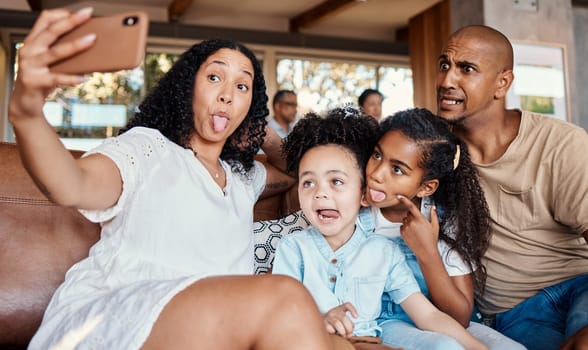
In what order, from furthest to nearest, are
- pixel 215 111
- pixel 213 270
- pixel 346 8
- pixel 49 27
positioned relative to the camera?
pixel 346 8 < pixel 215 111 < pixel 213 270 < pixel 49 27

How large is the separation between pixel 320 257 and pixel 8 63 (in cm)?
741

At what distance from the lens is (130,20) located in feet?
3.46

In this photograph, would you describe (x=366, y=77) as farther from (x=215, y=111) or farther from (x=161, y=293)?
(x=161, y=293)

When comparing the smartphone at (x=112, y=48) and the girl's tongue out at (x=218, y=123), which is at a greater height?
the smartphone at (x=112, y=48)

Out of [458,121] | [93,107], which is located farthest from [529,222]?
[93,107]

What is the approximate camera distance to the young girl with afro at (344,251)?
1.76 meters

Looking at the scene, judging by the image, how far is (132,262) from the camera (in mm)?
1463

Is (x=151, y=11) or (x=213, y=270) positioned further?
(x=151, y=11)

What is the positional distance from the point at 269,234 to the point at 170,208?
604 mm

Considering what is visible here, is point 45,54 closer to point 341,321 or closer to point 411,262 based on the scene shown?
point 341,321

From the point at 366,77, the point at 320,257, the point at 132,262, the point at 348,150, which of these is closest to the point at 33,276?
the point at 132,262

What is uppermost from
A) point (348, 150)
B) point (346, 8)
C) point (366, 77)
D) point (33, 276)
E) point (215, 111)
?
point (346, 8)

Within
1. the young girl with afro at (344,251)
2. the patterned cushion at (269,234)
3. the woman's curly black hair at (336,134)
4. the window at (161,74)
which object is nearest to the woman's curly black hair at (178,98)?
the woman's curly black hair at (336,134)

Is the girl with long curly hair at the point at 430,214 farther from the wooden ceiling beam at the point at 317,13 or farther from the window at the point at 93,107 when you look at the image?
the window at the point at 93,107
